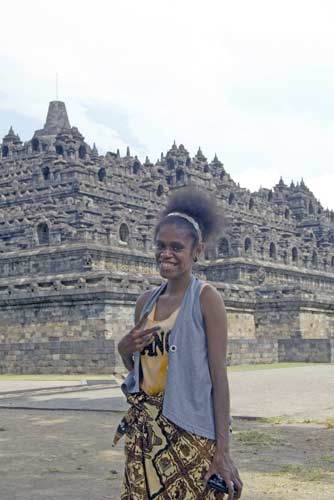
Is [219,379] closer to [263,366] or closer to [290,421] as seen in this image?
[290,421]

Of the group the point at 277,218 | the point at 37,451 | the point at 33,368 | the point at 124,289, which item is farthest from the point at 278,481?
the point at 277,218

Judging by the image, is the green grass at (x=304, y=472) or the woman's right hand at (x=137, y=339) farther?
the green grass at (x=304, y=472)

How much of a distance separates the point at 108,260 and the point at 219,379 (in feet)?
110

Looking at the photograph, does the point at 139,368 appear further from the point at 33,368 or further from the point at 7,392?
the point at 33,368

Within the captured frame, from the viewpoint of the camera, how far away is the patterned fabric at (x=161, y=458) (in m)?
4.46

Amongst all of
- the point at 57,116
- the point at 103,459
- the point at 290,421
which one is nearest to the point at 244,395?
the point at 290,421

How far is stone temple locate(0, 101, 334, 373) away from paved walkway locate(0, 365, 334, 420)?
508 cm

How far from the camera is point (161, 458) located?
14.9 ft

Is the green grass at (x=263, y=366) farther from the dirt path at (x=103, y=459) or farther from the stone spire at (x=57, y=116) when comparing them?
the stone spire at (x=57, y=116)

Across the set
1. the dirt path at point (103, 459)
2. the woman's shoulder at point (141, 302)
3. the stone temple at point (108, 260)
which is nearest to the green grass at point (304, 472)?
the dirt path at point (103, 459)

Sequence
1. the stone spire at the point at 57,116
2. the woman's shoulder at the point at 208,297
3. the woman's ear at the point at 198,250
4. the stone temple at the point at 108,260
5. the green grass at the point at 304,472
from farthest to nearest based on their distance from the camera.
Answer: the stone spire at the point at 57,116
the stone temple at the point at 108,260
the green grass at the point at 304,472
the woman's ear at the point at 198,250
the woman's shoulder at the point at 208,297

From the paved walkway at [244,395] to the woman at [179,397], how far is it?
9342mm

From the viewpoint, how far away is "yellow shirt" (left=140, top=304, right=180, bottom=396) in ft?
15.2

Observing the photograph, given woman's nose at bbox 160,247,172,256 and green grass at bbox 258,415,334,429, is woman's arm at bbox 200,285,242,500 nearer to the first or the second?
woman's nose at bbox 160,247,172,256
